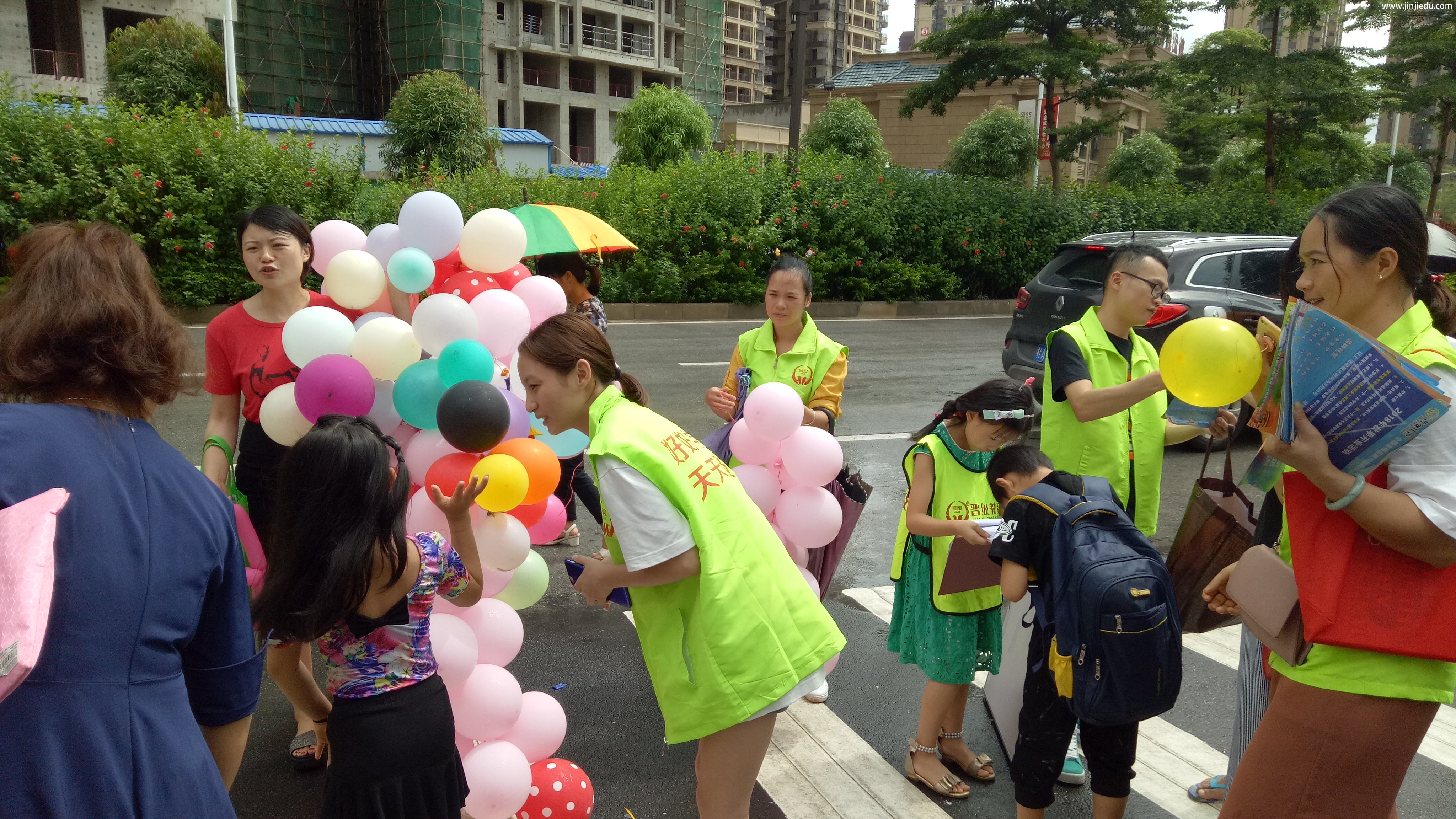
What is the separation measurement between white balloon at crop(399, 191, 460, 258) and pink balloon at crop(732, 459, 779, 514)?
1281 mm

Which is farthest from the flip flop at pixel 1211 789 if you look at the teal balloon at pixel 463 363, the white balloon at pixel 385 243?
the white balloon at pixel 385 243

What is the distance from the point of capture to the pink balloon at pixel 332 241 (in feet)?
10.7

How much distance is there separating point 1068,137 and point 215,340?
2295cm

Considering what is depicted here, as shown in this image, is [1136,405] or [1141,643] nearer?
[1141,643]

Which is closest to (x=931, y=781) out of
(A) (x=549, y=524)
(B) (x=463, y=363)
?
(A) (x=549, y=524)

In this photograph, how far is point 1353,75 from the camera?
19.5m

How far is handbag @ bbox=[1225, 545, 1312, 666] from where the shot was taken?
189cm

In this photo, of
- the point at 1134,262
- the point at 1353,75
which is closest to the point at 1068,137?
the point at 1353,75

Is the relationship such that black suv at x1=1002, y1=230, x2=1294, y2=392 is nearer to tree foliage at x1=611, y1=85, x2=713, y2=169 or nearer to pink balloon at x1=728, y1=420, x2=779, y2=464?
pink balloon at x1=728, y1=420, x2=779, y2=464

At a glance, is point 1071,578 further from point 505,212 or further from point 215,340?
point 215,340

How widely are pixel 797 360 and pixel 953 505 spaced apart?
1001 millimetres

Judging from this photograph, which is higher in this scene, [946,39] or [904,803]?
[946,39]

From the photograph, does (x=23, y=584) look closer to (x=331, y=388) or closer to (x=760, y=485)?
(x=331, y=388)

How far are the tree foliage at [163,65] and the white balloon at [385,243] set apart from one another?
2992cm
